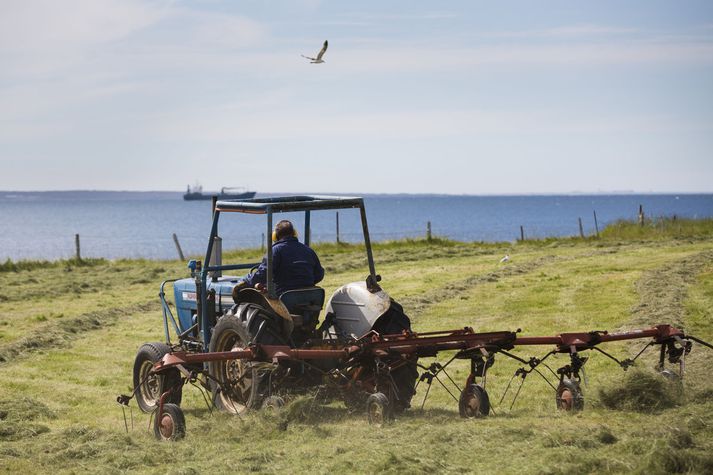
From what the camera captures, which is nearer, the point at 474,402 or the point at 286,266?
the point at 474,402

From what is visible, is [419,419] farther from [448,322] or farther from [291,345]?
[448,322]

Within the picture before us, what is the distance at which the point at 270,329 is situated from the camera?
887 centimetres

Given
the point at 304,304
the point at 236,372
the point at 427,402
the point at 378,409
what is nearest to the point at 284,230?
the point at 304,304

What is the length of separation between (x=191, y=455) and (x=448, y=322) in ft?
29.3

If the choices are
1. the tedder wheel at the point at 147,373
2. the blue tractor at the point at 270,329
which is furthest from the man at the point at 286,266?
the tedder wheel at the point at 147,373

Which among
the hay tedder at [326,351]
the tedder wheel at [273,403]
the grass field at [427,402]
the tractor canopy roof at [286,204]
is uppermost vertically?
the tractor canopy roof at [286,204]

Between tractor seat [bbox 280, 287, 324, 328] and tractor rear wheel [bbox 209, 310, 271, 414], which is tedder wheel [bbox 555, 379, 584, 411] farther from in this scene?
tractor rear wheel [bbox 209, 310, 271, 414]

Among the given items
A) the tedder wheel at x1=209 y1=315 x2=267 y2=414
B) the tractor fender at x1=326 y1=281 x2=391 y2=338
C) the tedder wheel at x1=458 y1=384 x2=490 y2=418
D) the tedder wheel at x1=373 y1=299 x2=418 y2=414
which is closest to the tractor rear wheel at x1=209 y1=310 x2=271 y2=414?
Answer: the tedder wheel at x1=209 y1=315 x2=267 y2=414

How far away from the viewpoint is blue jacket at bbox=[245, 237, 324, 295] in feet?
30.0

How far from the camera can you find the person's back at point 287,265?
30.0 ft

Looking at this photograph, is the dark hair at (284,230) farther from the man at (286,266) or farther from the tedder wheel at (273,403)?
the tedder wheel at (273,403)

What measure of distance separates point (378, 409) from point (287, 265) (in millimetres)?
1785

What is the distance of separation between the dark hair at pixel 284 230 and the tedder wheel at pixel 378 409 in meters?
1.90

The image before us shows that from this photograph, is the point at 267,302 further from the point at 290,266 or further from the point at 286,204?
the point at 286,204
